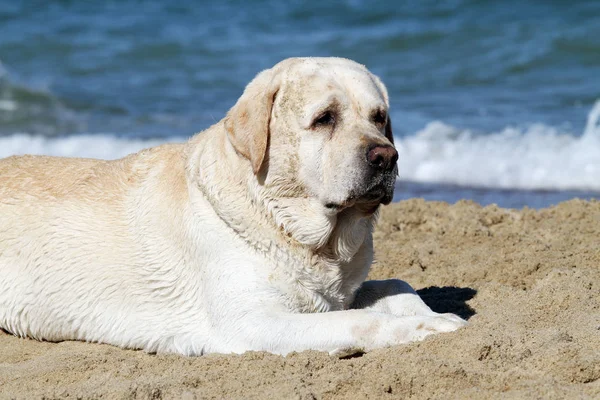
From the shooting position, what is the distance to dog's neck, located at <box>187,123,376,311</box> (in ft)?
15.1

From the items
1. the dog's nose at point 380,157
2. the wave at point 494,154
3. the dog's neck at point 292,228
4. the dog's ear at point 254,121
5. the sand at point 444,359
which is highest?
the wave at point 494,154

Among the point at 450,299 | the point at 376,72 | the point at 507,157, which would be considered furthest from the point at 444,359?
the point at 376,72

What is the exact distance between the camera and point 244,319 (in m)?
4.50

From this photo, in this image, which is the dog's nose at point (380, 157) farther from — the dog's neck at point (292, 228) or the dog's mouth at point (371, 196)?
the dog's neck at point (292, 228)

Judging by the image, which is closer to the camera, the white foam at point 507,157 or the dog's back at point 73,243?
the dog's back at point 73,243

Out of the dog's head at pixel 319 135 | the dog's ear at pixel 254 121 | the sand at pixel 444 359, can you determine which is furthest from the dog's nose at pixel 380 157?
the sand at pixel 444 359

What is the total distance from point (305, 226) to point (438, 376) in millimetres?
1109

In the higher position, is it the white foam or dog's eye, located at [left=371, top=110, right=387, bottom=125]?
the white foam

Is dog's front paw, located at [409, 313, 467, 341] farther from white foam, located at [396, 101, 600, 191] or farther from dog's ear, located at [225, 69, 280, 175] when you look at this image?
white foam, located at [396, 101, 600, 191]

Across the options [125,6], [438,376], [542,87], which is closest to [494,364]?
[438,376]

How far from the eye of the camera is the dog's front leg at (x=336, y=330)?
14.2 feet

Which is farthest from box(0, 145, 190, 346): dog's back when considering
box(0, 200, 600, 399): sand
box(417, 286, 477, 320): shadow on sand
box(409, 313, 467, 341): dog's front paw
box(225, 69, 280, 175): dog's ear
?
box(417, 286, 477, 320): shadow on sand

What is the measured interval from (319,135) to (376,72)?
38.3ft

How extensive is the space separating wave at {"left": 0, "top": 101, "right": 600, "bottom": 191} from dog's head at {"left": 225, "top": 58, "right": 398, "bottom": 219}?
5791 mm
